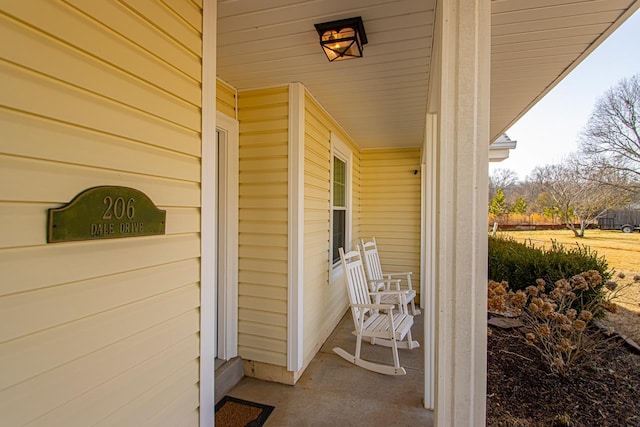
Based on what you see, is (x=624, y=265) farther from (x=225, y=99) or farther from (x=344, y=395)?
(x=225, y=99)

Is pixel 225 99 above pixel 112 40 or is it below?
above

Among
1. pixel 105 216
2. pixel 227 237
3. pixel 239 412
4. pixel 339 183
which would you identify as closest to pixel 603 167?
pixel 105 216

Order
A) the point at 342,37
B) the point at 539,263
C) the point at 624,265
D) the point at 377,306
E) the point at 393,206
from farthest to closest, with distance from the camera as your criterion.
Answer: the point at 393,206, the point at 539,263, the point at 377,306, the point at 624,265, the point at 342,37

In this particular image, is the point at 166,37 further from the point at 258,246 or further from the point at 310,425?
the point at 310,425

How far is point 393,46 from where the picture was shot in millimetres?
1900

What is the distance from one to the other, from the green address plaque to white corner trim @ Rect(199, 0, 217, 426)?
0.27 meters

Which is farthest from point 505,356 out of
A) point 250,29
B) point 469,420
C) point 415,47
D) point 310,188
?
point 250,29

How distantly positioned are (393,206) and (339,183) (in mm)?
1432

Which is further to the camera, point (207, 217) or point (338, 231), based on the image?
point (338, 231)

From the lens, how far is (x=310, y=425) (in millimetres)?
2072

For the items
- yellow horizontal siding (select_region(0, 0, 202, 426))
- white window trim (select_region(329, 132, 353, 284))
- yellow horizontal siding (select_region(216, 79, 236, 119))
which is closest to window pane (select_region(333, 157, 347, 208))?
white window trim (select_region(329, 132, 353, 284))

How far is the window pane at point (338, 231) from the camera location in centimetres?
395

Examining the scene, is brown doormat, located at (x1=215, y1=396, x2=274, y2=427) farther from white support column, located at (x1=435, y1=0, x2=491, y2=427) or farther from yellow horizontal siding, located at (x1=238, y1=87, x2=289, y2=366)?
white support column, located at (x1=435, y1=0, x2=491, y2=427)

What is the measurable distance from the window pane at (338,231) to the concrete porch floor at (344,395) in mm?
1347
